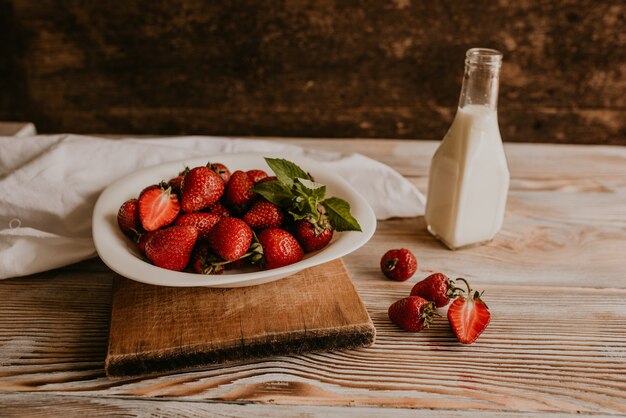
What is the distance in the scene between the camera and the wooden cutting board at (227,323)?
71cm

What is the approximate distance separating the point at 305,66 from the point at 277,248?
0.99m

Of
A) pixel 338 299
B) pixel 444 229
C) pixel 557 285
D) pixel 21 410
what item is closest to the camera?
pixel 21 410

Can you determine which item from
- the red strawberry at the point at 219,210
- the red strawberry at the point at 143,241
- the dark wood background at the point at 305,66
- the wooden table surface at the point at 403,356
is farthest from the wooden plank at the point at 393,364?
the dark wood background at the point at 305,66

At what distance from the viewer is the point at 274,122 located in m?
1.76

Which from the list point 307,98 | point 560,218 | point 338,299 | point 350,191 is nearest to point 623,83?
point 560,218

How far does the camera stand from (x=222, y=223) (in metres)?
0.79

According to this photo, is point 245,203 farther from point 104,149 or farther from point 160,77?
point 160,77

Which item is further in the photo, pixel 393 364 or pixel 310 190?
pixel 310 190

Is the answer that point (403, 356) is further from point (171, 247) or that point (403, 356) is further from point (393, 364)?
point (171, 247)

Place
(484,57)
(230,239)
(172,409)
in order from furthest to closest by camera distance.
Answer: (484,57) < (230,239) < (172,409)

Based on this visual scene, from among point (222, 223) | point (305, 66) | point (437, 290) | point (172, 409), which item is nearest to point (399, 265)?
point (437, 290)

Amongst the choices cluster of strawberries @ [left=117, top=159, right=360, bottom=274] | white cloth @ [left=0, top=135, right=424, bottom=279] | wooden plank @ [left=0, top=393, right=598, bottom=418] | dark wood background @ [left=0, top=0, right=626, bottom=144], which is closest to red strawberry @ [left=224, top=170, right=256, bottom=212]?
cluster of strawberries @ [left=117, top=159, right=360, bottom=274]

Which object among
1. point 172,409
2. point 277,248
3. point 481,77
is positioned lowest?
point 172,409

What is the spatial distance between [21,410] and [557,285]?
0.78 meters
